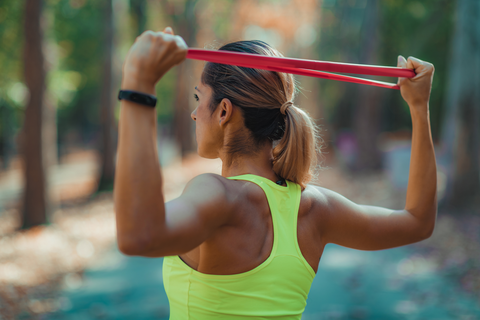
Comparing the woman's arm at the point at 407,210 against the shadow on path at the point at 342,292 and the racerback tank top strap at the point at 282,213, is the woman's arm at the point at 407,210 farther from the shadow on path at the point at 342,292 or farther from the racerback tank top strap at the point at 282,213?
the shadow on path at the point at 342,292

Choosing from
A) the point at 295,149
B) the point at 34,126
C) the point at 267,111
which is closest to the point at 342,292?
the point at 295,149

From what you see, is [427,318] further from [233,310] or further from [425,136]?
[233,310]

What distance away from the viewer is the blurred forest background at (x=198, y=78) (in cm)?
941

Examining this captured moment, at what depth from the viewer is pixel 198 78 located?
4.04 m

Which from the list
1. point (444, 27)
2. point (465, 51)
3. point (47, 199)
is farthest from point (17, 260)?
point (444, 27)

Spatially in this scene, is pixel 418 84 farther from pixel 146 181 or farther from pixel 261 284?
pixel 146 181

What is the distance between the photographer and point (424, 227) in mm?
1842

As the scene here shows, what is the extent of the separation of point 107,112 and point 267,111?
527 inches

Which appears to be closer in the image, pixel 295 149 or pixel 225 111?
pixel 225 111

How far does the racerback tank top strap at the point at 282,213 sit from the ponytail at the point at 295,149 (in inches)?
3.8

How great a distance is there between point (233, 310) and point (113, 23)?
1404 centimetres

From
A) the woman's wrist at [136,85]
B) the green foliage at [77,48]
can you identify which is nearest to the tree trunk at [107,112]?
the green foliage at [77,48]

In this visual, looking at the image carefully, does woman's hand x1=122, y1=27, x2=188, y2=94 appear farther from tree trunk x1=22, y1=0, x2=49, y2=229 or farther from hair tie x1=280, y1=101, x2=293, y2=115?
tree trunk x1=22, y1=0, x2=49, y2=229

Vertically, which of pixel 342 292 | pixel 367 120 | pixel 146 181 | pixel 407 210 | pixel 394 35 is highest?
pixel 394 35
